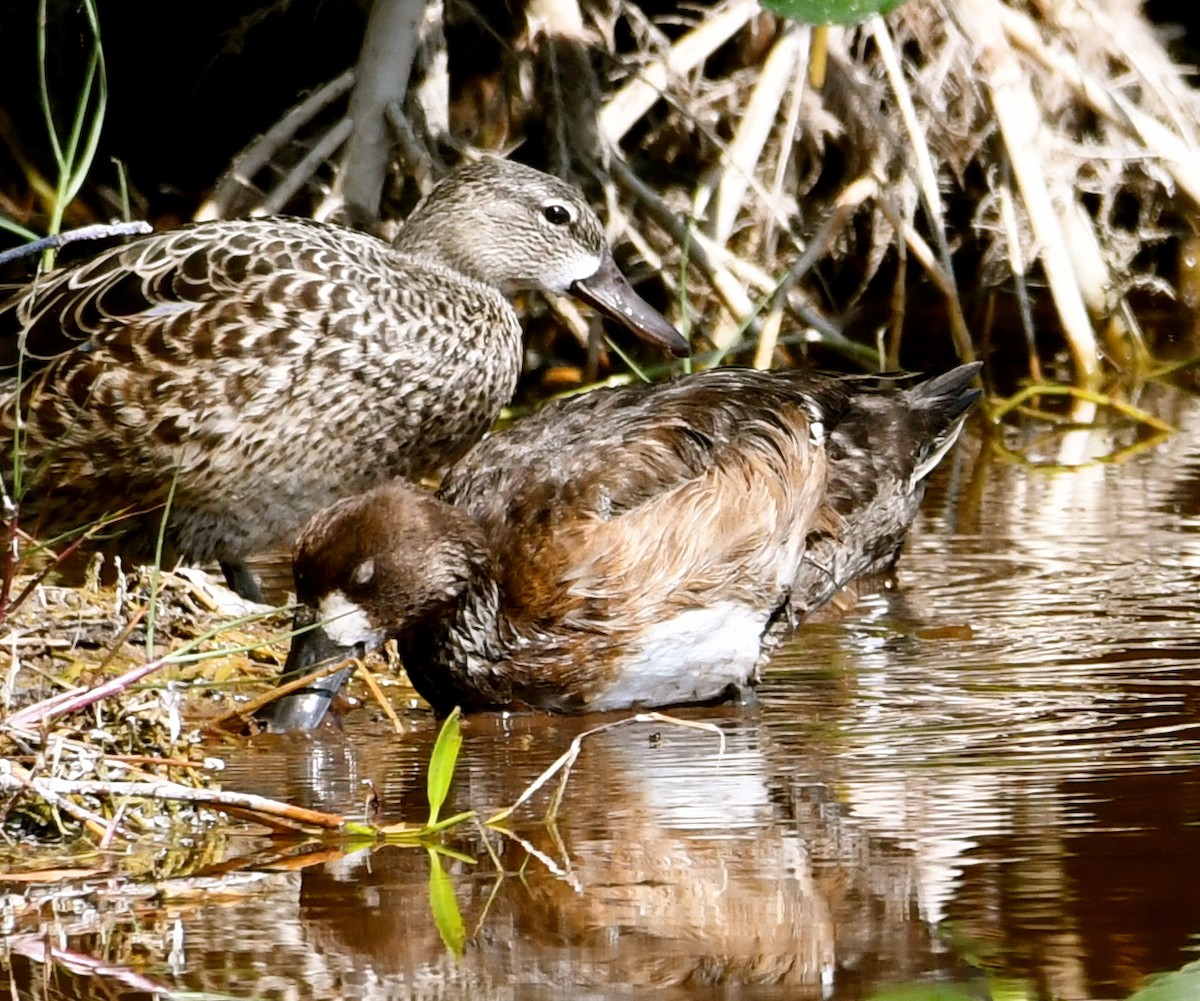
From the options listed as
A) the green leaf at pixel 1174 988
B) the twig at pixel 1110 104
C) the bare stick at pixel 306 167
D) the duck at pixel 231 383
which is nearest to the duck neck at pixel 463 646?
the duck at pixel 231 383

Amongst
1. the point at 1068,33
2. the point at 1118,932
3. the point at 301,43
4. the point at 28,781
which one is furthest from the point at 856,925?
the point at 301,43

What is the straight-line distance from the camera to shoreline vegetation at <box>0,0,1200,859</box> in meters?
8.47

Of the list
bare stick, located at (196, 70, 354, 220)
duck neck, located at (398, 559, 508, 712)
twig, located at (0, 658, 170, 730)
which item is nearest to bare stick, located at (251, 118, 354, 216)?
bare stick, located at (196, 70, 354, 220)

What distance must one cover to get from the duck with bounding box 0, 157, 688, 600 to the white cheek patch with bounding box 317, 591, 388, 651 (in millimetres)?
840

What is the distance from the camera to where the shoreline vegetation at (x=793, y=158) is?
8469 millimetres

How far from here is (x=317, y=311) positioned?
5.73m

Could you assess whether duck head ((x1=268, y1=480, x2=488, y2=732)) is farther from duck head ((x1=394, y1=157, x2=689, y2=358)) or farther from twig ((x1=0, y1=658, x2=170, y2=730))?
duck head ((x1=394, y1=157, x2=689, y2=358))

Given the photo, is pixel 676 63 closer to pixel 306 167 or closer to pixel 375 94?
pixel 375 94

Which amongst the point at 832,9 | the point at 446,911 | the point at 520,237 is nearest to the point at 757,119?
the point at 520,237

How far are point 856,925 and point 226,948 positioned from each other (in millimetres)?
917

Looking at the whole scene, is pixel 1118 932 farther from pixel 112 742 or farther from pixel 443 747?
pixel 112 742

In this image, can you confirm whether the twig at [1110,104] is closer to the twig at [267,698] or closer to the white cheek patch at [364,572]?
the white cheek patch at [364,572]

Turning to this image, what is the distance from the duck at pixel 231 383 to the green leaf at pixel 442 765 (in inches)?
74.9

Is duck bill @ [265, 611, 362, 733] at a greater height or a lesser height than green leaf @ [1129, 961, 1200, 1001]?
lesser
